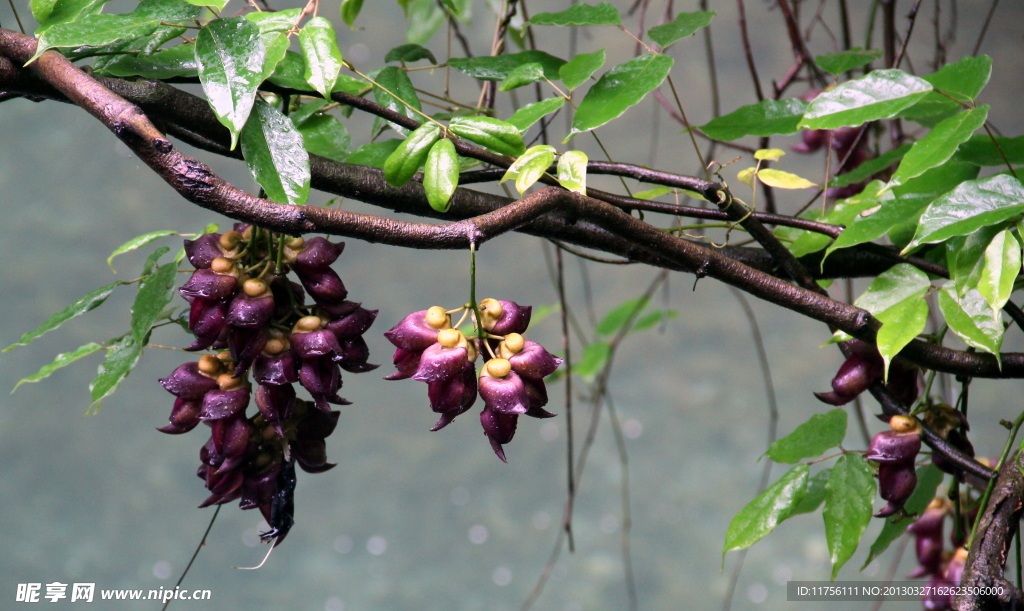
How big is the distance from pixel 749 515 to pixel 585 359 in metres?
0.54

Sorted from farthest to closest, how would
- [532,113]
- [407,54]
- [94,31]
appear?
[407,54], [532,113], [94,31]

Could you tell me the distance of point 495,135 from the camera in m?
0.38

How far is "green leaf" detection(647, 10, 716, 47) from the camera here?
0.48 m

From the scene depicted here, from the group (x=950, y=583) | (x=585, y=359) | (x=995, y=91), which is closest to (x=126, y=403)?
(x=585, y=359)

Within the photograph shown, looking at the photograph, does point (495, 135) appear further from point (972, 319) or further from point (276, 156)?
point (972, 319)

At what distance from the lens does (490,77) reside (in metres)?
0.48

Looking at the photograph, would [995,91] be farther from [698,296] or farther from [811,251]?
[811,251]

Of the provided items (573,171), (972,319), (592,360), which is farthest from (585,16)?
(592,360)

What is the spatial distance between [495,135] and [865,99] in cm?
19

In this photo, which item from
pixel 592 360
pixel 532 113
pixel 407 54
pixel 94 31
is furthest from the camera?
pixel 592 360

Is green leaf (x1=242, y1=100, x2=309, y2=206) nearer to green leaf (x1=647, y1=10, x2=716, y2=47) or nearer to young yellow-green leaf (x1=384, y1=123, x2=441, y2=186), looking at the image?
young yellow-green leaf (x1=384, y1=123, x2=441, y2=186)

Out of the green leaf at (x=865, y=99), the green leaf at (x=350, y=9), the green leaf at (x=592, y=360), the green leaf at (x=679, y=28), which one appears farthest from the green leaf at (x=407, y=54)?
the green leaf at (x=592, y=360)

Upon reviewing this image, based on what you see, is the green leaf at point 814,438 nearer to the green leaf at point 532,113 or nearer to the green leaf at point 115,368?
the green leaf at point 532,113

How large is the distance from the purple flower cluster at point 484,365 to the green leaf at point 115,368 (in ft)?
0.58
